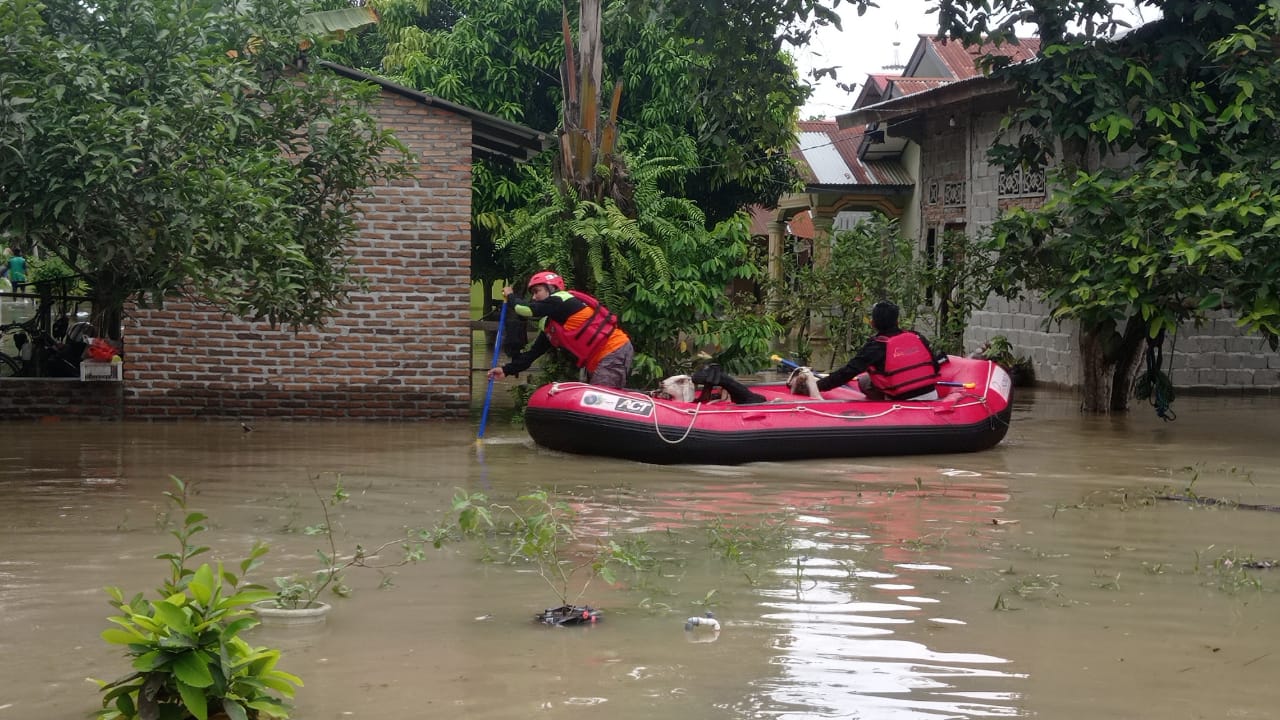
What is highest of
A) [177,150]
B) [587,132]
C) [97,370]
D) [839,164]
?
[839,164]

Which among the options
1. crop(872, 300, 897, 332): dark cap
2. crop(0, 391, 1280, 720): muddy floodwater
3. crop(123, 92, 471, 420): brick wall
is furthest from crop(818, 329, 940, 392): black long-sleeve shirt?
crop(123, 92, 471, 420): brick wall

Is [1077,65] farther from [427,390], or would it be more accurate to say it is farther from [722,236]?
[427,390]

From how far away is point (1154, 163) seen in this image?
41.9 ft

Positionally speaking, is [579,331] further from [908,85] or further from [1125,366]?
[908,85]

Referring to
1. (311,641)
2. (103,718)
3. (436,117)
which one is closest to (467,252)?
(436,117)

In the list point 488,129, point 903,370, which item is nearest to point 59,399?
point 488,129

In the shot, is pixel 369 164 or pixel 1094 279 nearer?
pixel 369 164

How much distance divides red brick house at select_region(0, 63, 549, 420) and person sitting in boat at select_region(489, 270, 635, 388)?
1531 mm

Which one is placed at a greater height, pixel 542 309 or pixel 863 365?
pixel 542 309

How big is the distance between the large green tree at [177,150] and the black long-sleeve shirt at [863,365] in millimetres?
4097

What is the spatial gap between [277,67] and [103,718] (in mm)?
7579

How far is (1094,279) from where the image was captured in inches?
516

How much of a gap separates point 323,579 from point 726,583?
1918 mm

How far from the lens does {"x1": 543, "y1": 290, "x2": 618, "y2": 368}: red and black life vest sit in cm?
1231
